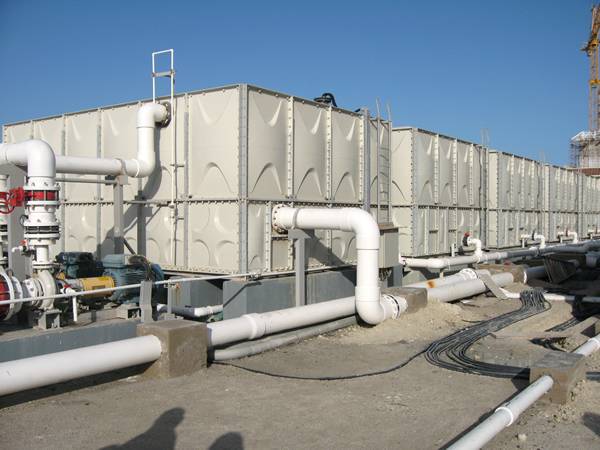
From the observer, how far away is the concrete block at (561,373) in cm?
617

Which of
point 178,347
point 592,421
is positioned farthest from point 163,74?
point 592,421

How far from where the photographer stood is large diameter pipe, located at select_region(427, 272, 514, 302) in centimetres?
1326

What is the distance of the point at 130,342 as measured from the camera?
6.89 metres

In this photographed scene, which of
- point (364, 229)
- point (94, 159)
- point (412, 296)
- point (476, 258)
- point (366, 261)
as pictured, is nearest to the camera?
point (366, 261)

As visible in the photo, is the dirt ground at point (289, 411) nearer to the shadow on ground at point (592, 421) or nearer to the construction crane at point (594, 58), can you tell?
the shadow on ground at point (592, 421)

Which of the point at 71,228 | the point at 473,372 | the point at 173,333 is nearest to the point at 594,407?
the point at 473,372

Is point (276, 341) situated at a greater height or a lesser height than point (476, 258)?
lesser

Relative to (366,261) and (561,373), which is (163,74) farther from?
(561,373)

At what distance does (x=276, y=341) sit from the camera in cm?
913

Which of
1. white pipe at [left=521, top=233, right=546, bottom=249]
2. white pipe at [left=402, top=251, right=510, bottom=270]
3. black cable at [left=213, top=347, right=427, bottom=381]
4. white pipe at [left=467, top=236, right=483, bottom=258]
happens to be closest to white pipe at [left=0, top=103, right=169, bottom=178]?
black cable at [left=213, top=347, right=427, bottom=381]

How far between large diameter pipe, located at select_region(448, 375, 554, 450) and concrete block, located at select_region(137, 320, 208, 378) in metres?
3.66

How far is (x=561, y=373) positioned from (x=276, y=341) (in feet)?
13.9

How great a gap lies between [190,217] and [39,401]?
625cm

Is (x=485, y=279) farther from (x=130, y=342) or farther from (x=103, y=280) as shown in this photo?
(x=130, y=342)
